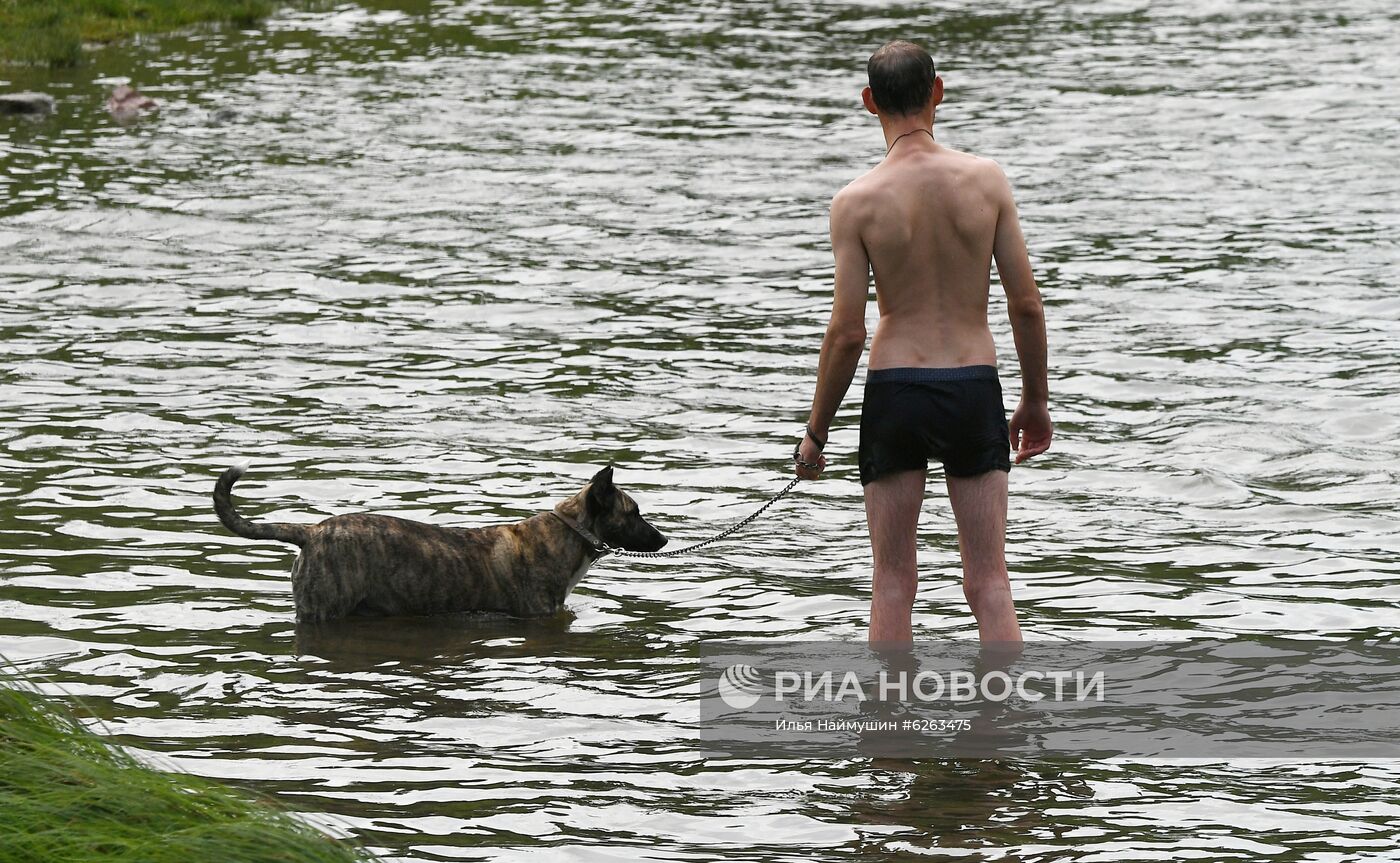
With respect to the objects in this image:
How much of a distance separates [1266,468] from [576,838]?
7564 mm

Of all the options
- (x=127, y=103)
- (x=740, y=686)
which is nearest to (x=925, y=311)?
(x=740, y=686)

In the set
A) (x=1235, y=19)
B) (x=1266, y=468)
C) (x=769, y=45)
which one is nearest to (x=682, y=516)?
(x=1266, y=468)

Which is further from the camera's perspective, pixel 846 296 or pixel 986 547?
pixel 986 547

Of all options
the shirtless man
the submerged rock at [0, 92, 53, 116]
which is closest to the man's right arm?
the shirtless man

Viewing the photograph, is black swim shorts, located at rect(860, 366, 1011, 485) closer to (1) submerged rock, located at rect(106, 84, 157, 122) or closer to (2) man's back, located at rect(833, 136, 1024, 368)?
(2) man's back, located at rect(833, 136, 1024, 368)

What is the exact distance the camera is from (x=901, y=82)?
28.2 feet

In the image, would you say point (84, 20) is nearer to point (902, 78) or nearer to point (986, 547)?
point (902, 78)

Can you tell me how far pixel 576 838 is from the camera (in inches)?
300

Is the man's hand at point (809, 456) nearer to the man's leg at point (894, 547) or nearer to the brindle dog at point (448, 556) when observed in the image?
the man's leg at point (894, 547)

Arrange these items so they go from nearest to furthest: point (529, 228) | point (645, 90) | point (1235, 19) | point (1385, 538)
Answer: point (1385, 538)
point (529, 228)
point (645, 90)
point (1235, 19)

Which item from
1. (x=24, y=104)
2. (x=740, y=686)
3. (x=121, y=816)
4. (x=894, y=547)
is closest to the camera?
(x=121, y=816)

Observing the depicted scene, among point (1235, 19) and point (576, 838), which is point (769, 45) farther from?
point (576, 838)

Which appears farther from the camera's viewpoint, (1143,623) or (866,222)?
(1143,623)

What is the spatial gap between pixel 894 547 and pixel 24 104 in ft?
74.0
